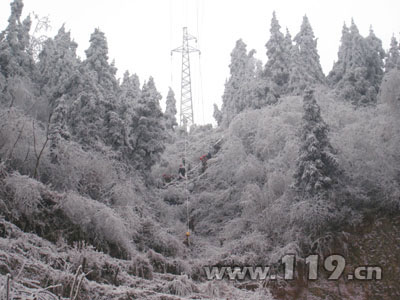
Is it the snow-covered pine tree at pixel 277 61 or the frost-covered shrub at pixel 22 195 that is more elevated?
the snow-covered pine tree at pixel 277 61

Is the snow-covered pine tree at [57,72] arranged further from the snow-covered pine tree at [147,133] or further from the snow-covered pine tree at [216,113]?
the snow-covered pine tree at [216,113]

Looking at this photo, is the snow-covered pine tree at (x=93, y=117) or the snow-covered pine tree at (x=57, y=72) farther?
the snow-covered pine tree at (x=57, y=72)

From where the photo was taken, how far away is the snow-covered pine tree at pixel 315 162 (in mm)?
18344

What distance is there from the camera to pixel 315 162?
18641 mm

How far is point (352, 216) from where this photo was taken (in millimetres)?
18078

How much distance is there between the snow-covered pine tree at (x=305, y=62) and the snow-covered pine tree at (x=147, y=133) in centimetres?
1436

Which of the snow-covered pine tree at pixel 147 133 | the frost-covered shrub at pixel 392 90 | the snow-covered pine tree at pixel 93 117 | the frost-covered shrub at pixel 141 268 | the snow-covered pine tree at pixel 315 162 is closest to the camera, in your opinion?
the frost-covered shrub at pixel 141 268

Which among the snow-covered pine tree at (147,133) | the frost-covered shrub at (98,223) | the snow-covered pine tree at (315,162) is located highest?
the snow-covered pine tree at (147,133)

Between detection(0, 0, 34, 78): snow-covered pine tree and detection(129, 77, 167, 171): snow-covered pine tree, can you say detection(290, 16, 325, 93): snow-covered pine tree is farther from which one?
detection(0, 0, 34, 78): snow-covered pine tree

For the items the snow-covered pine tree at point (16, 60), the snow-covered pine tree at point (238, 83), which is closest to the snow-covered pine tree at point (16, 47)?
the snow-covered pine tree at point (16, 60)

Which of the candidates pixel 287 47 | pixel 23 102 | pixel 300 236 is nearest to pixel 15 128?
pixel 23 102

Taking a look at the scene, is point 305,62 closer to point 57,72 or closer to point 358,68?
point 358,68

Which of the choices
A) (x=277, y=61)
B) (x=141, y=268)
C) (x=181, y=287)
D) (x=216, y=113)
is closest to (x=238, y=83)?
(x=277, y=61)

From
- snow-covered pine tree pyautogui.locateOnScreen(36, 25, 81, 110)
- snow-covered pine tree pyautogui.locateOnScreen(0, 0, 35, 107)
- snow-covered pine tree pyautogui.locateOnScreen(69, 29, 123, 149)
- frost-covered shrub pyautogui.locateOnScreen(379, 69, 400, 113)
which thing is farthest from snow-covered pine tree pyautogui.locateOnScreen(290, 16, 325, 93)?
snow-covered pine tree pyautogui.locateOnScreen(0, 0, 35, 107)
